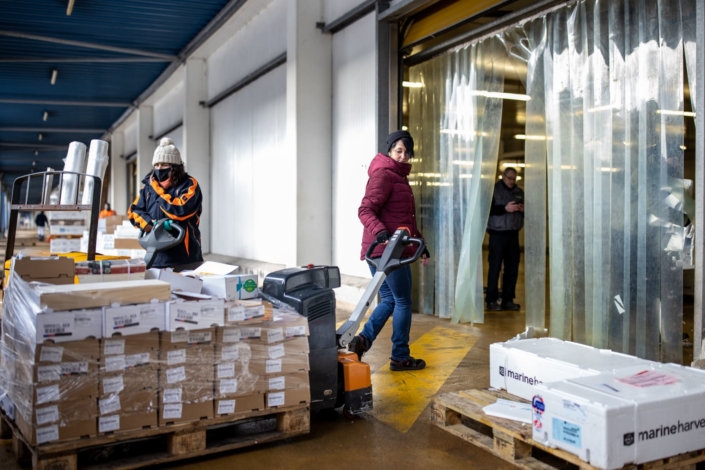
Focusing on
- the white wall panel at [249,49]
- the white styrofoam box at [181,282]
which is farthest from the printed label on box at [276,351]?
the white wall panel at [249,49]

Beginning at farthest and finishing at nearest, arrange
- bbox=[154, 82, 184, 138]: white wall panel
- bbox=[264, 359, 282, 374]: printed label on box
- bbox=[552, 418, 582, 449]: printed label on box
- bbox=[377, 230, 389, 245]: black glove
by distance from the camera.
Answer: bbox=[154, 82, 184, 138]: white wall panel, bbox=[377, 230, 389, 245]: black glove, bbox=[264, 359, 282, 374]: printed label on box, bbox=[552, 418, 582, 449]: printed label on box

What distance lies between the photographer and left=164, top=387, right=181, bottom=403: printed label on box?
324 centimetres

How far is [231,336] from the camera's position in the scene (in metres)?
3.41

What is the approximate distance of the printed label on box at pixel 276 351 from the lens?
3.53 m

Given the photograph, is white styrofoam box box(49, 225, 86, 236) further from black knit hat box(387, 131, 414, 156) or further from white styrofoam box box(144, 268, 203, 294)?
white styrofoam box box(144, 268, 203, 294)

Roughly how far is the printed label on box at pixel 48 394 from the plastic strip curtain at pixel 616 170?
4.01 m

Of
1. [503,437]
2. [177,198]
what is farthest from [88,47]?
[503,437]

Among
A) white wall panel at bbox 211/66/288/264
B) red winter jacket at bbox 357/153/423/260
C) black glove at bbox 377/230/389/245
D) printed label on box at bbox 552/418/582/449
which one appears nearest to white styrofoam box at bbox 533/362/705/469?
printed label on box at bbox 552/418/582/449

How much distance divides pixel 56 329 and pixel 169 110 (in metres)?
16.3

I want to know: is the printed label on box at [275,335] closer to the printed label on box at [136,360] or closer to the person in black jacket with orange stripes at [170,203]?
the printed label on box at [136,360]

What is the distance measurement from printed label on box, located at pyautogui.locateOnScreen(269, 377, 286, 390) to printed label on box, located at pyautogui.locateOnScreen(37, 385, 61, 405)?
1038 millimetres

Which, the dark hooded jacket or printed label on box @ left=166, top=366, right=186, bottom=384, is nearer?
printed label on box @ left=166, top=366, right=186, bottom=384

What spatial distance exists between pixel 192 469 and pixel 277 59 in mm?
8427

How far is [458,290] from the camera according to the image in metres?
7.24
